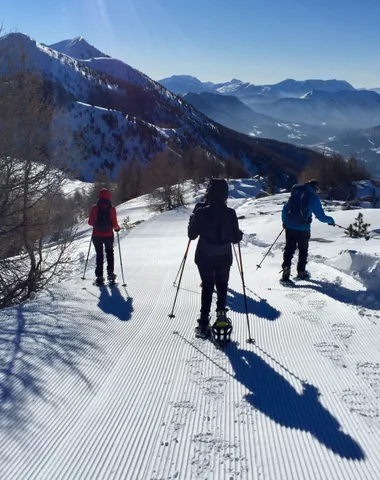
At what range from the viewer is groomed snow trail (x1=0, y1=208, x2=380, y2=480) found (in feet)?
10.5

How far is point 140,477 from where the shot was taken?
3.04m

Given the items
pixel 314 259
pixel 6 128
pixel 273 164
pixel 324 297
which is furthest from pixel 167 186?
pixel 273 164

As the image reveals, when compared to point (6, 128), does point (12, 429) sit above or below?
below

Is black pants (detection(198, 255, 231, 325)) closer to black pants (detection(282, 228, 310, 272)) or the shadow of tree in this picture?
the shadow of tree

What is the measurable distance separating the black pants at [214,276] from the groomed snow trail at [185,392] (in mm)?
513

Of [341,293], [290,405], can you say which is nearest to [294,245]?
[341,293]

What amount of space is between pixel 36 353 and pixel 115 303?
2.36 metres

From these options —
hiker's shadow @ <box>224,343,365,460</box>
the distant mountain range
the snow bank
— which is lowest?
hiker's shadow @ <box>224,343,365,460</box>

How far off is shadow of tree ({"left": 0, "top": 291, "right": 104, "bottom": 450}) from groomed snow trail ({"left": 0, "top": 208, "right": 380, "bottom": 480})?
0.02 metres

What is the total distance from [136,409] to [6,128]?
38.2 ft

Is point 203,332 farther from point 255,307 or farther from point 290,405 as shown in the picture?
point 290,405

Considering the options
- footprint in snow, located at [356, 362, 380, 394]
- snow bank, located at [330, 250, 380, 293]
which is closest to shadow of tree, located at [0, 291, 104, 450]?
footprint in snow, located at [356, 362, 380, 394]

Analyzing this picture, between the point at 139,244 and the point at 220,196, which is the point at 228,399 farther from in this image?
the point at 139,244

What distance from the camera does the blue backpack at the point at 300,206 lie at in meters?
8.24
